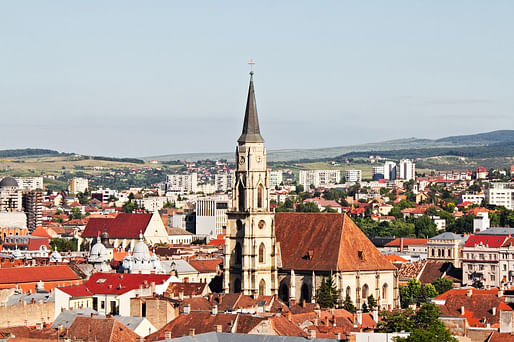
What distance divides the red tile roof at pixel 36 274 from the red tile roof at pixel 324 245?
21.3 metres

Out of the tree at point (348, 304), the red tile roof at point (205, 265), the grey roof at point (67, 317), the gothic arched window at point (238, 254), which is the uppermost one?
the gothic arched window at point (238, 254)

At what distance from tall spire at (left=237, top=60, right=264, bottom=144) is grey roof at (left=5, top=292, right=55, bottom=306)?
16.5 m

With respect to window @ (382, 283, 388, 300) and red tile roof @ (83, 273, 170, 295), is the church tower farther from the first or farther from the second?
window @ (382, 283, 388, 300)

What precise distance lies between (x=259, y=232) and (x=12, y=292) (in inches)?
658

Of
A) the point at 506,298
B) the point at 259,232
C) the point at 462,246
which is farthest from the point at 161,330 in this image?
the point at 462,246

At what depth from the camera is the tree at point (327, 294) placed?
91.1 m

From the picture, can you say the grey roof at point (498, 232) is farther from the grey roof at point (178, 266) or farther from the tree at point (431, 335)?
the tree at point (431, 335)

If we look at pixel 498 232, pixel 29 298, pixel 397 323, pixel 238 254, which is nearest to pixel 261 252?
pixel 238 254

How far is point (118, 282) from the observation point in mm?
96875

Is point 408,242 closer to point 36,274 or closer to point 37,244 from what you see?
point 37,244

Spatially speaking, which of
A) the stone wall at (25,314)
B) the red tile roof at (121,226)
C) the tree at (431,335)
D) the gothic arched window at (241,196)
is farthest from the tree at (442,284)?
the red tile roof at (121,226)

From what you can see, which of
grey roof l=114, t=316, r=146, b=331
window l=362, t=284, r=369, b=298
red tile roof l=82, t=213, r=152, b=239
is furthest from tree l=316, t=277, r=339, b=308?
red tile roof l=82, t=213, r=152, b=239

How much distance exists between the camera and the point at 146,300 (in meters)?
79.2

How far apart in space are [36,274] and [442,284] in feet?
113
